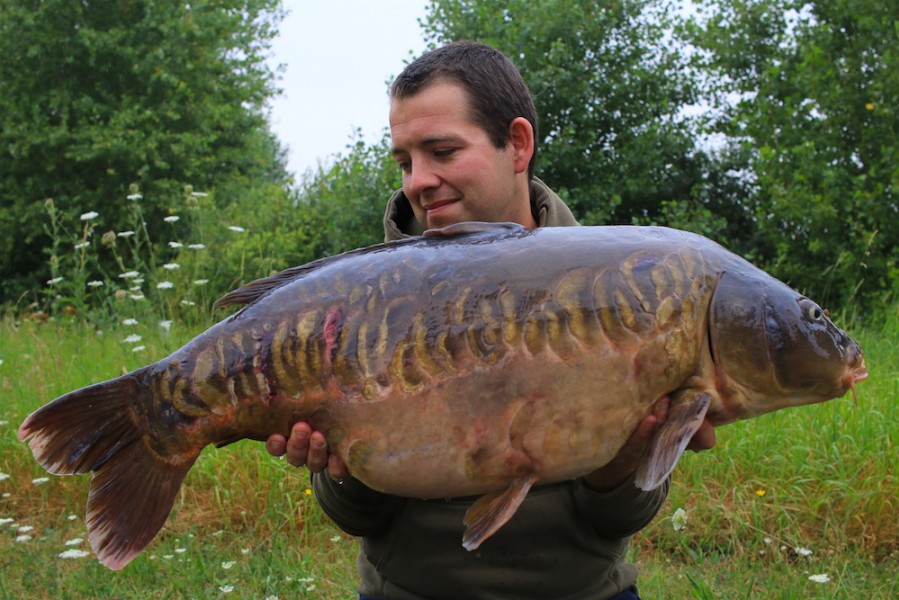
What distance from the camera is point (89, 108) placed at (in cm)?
1625

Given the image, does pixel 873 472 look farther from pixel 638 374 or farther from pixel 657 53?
pixel 657 53

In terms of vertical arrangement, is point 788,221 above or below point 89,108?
below

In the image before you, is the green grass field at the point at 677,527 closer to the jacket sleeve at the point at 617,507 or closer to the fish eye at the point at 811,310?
the jacket sleeve at the point at 617,507

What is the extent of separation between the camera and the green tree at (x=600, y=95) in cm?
1033

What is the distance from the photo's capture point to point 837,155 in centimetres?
862

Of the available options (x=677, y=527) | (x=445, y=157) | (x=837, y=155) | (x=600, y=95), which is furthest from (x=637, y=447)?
(x=600, y=95)

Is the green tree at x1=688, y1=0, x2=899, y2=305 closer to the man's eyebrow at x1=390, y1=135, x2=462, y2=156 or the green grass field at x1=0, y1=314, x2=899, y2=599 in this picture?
the green grass field at x1=0, y1=314, x2=899, y2=599

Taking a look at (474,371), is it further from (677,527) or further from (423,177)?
(677,527)

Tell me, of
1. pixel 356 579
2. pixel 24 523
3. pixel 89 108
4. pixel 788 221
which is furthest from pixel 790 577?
pixel 89 108

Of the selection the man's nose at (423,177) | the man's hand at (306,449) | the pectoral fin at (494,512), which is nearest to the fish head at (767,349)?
the pectoral fin at (494,512)

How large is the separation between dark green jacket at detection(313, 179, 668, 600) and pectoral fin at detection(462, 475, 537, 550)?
1.30 feet

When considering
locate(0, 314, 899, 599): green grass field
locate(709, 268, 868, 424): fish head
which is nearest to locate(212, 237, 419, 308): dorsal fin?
locate(709, 268, 868, 424): fish head

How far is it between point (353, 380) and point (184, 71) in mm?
17006

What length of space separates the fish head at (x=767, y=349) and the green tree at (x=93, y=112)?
15.2m
